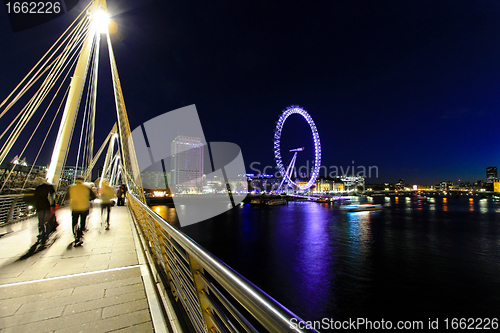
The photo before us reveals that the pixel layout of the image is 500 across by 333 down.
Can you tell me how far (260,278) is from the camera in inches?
476

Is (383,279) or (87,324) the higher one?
(87,324)

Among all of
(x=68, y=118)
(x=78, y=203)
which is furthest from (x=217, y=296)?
(x=68, y=118)

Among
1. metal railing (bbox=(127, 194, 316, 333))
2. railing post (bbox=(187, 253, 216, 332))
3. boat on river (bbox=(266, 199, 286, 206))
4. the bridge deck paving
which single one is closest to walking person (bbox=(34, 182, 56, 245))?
the bridge deck paving

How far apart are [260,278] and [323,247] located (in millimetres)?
8186

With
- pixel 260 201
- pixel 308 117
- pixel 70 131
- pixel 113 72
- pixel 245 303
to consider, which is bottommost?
pixel 260 201

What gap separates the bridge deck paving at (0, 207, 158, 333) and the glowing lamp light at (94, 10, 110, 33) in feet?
22.4

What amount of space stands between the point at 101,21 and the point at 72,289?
8.61 m

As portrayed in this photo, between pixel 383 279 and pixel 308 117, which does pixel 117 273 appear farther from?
pixel 308 117

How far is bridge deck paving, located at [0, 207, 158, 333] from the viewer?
2.40 meters

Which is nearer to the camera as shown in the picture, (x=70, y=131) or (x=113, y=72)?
(x=70, y=131)

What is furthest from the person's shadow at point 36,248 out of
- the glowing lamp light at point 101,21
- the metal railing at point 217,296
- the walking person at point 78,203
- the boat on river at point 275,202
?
the boat on river at point 275,202

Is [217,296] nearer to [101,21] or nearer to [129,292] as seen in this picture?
[129,292]

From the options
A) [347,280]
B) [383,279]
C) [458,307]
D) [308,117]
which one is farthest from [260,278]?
[308,117]

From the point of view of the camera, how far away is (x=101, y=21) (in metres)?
8.44
